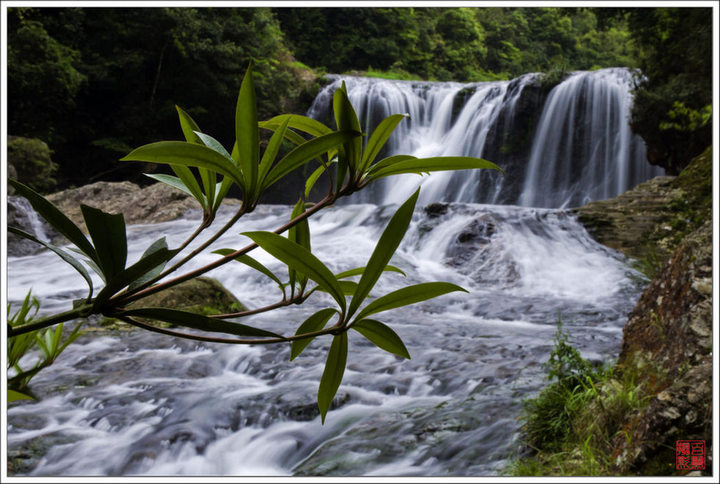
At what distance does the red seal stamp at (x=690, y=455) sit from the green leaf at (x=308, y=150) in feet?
3.78

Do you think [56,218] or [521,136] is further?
[521,136]

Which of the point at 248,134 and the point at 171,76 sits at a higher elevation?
the point at 171,76

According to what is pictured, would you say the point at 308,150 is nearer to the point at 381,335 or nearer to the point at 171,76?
the point at 381,335

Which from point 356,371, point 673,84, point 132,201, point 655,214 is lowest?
point 356,371

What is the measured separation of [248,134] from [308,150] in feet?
0.13

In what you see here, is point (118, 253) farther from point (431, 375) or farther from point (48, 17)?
point (48, 17)

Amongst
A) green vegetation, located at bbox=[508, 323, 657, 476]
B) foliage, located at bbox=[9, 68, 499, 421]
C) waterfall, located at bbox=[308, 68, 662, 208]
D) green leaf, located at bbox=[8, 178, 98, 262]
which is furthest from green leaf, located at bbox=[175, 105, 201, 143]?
waterfall, located at bbox=[308, 68, 662, 208]

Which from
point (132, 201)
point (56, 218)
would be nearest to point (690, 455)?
point (56, 218)

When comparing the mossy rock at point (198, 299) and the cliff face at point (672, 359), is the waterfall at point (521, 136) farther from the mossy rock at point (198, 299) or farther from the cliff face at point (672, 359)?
the cliff face at point (672, 359)

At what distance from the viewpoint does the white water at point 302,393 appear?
1.63 metres

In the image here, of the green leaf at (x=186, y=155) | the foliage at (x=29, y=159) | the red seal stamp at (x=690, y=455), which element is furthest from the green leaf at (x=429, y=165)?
the foliage at (x=29, y=159)

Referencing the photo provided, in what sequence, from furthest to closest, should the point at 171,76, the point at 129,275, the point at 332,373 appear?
the point at 171,76 < the point at 332,373 < the point at 129,275

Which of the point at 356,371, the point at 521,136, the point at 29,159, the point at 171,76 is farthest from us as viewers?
the point at 521,136

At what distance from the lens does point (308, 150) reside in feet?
1.07
